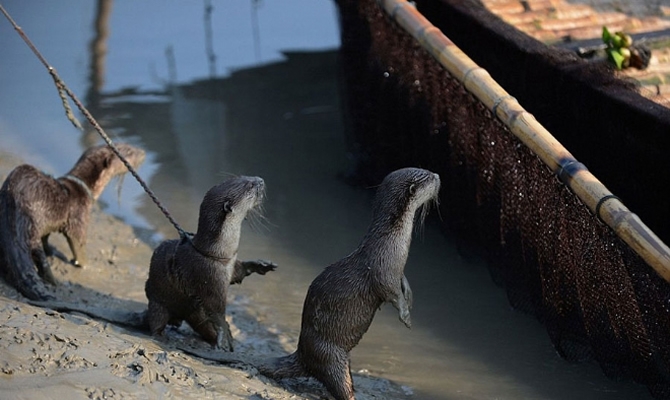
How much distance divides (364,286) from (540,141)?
1.25 meters

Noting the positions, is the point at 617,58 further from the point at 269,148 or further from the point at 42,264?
the point at 42,264

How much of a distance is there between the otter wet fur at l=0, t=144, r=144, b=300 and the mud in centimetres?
13

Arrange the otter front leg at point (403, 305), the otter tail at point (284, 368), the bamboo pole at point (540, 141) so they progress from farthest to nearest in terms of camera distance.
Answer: the otter tail at point (284, 368) < the otter front leg at point (403, 305) < the bamboo pole at point (540, 141)

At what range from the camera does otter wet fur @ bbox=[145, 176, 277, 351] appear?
4.80m

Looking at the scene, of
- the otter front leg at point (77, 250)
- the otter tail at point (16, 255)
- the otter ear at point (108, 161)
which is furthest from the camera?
the otter ear at point (108, 161)

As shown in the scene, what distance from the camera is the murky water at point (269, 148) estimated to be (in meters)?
5.54

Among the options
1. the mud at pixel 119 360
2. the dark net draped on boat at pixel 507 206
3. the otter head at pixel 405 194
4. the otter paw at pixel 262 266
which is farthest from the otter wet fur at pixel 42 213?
the otter head at pixel 405 194

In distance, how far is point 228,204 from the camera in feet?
15.6

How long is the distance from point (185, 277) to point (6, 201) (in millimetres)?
1545

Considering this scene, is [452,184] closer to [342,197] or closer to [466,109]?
[466,109]

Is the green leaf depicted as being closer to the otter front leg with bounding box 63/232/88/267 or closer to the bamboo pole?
the bamboo pole

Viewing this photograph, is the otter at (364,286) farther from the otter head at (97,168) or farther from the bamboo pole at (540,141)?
the otter head at (97,168)

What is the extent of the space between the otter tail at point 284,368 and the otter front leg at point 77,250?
2.05 m

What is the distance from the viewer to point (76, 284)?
616 cm
